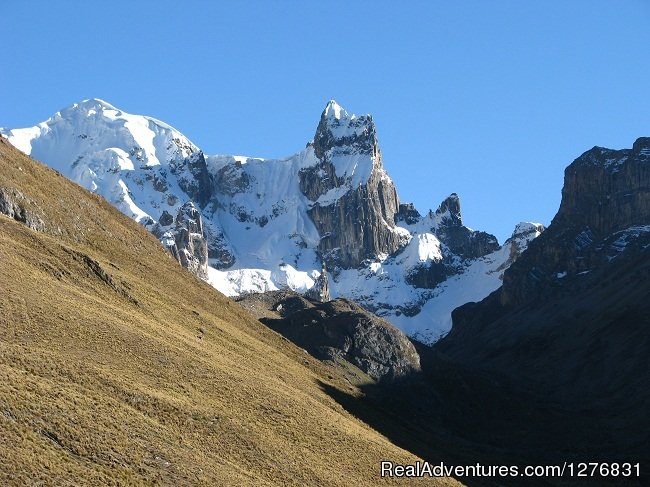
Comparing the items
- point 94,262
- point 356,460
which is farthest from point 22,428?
point 94,262

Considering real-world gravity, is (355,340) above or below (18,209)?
above

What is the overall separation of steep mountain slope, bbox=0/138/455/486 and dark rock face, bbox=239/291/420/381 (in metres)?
50.6

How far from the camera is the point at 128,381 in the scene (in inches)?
2781

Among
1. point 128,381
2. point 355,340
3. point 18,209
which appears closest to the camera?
point 128,381

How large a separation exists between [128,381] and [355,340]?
106954mm

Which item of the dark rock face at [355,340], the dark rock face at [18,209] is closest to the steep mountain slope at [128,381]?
the dark rock face at [18,209]

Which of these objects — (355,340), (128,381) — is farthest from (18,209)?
(355,340)

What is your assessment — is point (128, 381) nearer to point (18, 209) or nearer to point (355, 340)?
point (18, 209)

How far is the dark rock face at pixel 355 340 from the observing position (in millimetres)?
170250

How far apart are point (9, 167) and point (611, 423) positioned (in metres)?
99.6

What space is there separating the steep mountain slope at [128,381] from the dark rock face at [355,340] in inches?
1993

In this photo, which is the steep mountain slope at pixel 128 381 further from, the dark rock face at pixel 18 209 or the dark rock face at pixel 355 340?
the dark rock face at pixel 355 340

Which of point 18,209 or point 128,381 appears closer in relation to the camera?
point 128,381

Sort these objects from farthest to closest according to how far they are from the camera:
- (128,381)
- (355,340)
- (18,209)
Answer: (355,340), (18,209), (128,381)
